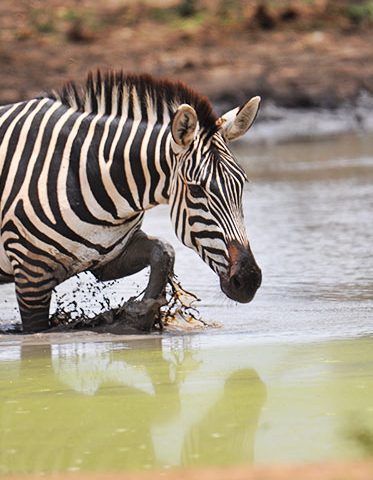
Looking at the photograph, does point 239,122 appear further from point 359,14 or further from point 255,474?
point 359,14

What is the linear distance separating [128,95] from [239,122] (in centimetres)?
71

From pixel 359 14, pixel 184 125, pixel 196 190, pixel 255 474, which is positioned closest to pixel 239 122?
pixel 184 125

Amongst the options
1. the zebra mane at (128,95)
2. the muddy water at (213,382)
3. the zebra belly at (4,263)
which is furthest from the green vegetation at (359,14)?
the zebra belly at (4,263)

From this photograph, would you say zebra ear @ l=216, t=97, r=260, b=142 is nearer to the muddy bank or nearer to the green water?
the green water

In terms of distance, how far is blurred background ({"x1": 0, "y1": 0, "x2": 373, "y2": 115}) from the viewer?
22.6 meters

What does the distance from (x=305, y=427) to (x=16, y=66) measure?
1866cm

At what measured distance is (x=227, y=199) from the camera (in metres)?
7.62

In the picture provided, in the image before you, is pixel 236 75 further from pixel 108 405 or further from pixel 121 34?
pixel 108 405

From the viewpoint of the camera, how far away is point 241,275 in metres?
7.45

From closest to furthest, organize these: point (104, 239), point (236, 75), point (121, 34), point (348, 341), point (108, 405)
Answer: point (108, 405)
point (348, 341)
point (104, 239)
point (236, 75)
point (121, 34)

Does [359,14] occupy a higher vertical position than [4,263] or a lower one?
lower

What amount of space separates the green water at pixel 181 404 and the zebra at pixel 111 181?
1.82 feet

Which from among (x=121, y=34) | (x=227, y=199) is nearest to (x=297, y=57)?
(x=121, y=34)

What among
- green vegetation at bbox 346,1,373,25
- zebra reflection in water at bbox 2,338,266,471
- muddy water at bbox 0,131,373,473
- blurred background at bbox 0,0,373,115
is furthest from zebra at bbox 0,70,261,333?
green vegetation at bbox 346,1,373,25
